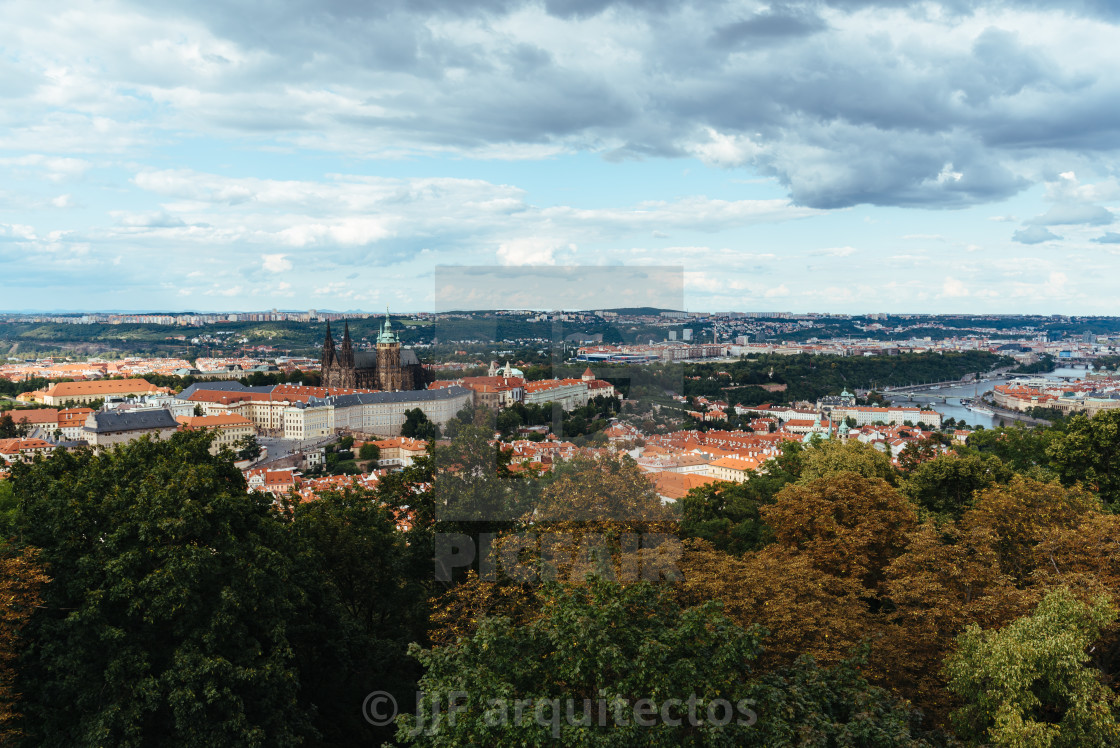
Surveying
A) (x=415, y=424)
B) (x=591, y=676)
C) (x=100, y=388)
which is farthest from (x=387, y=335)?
(x=591, y=676)

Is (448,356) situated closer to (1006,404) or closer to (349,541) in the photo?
(349,541)

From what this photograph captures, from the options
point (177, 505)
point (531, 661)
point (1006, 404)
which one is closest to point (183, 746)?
point (177, 505)

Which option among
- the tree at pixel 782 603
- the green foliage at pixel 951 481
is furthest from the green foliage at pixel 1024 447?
the tree at pixel 782 603

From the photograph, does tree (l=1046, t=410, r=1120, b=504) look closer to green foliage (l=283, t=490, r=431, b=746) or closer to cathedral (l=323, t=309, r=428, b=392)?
green foliage (l=283, t=490, r=431, b=746)

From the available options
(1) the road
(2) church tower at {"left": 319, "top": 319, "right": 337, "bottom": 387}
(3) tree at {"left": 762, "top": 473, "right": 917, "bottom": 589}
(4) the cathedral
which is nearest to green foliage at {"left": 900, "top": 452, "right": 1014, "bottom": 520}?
(3) tree at {"left": 762, "top": 473, "right": 917, "bottom": 589}

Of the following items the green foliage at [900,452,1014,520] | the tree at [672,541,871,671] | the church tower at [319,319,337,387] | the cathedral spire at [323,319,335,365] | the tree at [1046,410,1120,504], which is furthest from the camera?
the cathedral spire at [323,319,335,365]

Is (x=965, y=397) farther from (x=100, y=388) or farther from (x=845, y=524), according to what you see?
(x=100, y=388)
